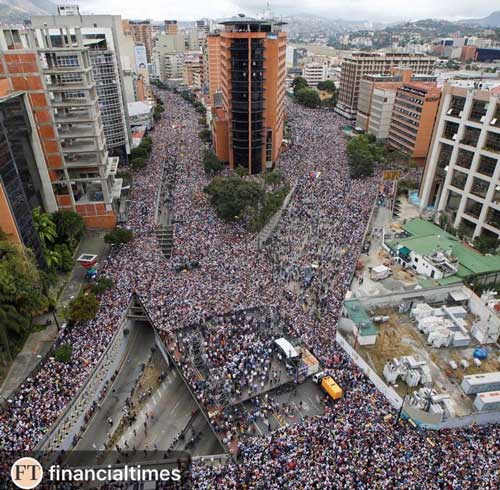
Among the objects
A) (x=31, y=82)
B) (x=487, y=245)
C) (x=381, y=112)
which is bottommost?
(x=487, y=245)

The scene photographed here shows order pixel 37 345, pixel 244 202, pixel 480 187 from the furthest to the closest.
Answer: pixel 244 202
pixel 480 187
pixel 37 345

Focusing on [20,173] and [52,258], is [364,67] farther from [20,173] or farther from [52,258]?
[52,258]

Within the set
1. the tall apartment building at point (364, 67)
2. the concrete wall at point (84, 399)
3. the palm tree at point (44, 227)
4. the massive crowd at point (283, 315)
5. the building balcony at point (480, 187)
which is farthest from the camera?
the tall apartment building at point (364, 67)

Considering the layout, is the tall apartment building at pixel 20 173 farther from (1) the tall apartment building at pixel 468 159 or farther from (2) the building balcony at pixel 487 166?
(2) the building balcony at pixel 487 166

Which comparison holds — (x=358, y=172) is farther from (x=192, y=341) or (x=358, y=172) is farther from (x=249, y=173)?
(x=192, y=341)

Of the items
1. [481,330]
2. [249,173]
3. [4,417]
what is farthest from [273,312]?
[249,173]

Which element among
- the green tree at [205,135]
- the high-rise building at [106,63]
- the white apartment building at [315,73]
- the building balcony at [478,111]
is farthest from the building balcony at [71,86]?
the white apartment building at [315,73]

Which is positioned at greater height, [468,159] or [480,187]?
[468,159]

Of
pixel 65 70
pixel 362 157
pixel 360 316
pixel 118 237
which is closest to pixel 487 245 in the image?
pixel 360 316
